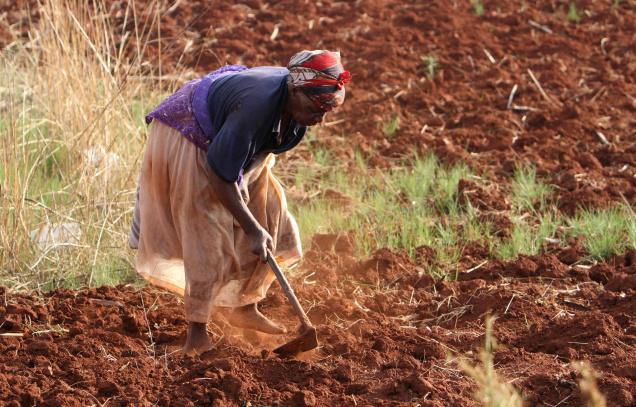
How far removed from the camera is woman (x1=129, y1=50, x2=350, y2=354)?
3.82 meters

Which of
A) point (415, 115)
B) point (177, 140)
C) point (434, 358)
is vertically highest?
point (177, 140)

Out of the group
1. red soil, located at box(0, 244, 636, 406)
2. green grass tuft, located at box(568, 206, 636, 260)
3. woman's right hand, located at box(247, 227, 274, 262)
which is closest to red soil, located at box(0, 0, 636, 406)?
red soil, located at box(0, 244, 636, 406)

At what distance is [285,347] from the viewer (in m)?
4.22

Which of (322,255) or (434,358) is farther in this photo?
(322,255)

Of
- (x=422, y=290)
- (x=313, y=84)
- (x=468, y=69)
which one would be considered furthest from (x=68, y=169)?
(x=468, y=69)

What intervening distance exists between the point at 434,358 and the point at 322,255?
50.7 inches

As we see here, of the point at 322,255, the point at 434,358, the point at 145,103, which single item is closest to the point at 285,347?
the point at 434,358

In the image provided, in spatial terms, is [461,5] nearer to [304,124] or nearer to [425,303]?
[425,303]

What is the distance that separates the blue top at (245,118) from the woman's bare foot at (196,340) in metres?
0.65

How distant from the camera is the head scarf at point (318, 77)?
12.5 feet

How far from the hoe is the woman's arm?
0.06 meters

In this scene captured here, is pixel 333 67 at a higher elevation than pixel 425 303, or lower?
higher

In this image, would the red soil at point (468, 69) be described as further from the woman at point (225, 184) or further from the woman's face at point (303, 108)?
the woman's face at point (303, 108)

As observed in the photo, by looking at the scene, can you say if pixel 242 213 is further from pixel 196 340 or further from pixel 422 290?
pixel 422 290
